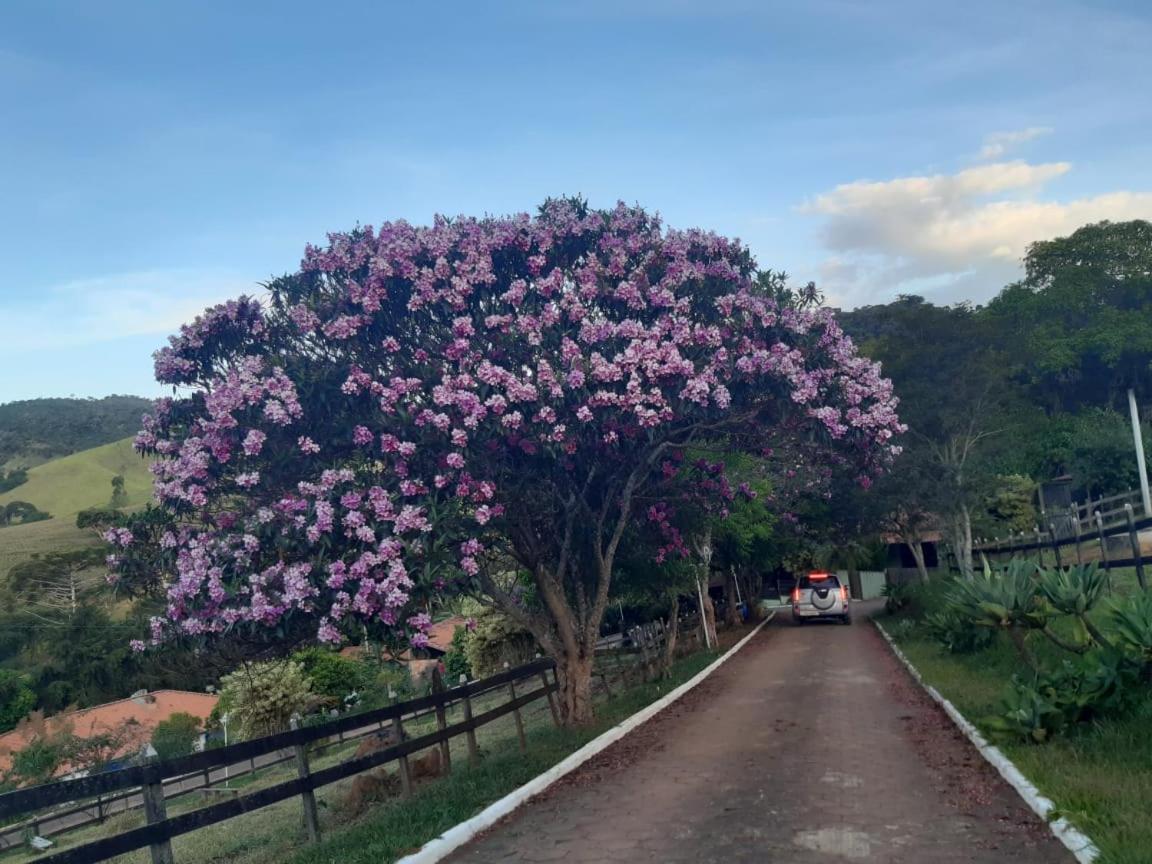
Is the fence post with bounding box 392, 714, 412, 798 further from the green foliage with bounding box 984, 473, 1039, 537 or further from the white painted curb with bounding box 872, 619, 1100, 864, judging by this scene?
the green foliage with bounding box 984, 473, 1039, 537

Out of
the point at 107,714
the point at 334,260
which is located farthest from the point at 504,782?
Answer: the point at 107,714

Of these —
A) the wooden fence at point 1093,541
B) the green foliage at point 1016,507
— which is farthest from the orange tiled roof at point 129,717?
the green foliage at point 1016,507

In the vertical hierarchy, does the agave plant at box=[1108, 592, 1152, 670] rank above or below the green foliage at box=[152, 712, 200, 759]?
above

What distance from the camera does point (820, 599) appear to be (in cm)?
3716

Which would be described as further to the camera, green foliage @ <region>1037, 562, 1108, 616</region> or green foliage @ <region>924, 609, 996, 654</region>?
green foliage @ <region>924, 609, 996, 654</region>

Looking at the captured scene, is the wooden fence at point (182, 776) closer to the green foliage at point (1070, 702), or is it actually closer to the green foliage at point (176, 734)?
the green foliage at point (1070, 702)

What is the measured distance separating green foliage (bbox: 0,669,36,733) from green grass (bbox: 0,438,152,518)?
83803 mm

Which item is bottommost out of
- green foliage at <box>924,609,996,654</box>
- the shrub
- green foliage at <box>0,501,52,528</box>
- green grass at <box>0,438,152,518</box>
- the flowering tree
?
the shrub

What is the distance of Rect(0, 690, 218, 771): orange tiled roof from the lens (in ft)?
139

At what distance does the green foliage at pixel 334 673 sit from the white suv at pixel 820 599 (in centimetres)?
2010

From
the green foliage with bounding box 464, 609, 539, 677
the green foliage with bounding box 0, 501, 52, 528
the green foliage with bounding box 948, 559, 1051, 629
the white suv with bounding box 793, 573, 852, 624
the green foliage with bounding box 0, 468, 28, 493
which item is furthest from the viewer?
the green foliage with bounding box 0, 468, 28, 493

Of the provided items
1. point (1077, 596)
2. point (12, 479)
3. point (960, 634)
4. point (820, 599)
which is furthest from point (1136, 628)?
point (12, 479)

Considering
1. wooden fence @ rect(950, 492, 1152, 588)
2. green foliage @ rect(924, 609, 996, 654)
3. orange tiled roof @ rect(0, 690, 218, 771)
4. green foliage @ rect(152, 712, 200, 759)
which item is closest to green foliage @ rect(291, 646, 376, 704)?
green foliage @ rect(152, 712, 200, 759)

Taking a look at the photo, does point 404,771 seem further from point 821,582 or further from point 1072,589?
point 821,582
